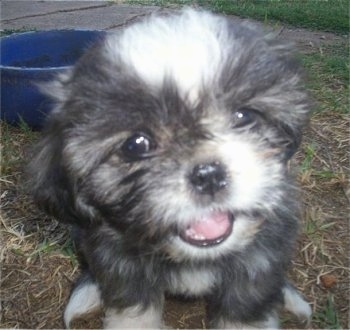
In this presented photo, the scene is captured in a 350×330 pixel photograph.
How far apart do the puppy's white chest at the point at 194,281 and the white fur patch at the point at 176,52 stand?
65 centimetres

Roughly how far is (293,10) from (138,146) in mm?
4988

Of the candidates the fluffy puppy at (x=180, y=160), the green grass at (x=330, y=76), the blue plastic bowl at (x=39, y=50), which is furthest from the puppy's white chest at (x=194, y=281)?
the blue plastic bowl at (x=39, y=50)

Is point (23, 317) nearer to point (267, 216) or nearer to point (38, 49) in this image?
point (267, 216)

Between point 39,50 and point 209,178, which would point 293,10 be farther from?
point 209,178

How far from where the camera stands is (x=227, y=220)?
192 centimetres

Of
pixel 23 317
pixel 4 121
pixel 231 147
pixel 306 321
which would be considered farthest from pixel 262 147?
pixel 4 121

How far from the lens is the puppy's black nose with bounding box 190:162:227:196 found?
1751 millimetres

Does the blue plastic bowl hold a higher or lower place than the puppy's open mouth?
lower

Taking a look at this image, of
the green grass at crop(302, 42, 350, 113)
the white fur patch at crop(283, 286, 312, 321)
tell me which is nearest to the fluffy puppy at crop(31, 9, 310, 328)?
→ the white fur patch at crop(283, 286, 312, 321)

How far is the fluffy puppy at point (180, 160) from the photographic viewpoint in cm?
183

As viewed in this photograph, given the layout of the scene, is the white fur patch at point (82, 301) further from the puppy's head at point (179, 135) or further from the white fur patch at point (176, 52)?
the white fur patch at point (176, 52)

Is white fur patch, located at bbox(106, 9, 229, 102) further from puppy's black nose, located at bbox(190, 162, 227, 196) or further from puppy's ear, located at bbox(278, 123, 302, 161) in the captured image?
puppy's ear, located at bbox(278, 123, 302, 161)

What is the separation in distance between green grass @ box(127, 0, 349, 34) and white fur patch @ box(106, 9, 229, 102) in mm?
3728

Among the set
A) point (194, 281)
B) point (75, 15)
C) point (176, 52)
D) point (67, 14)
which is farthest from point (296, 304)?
point (67, 14)
